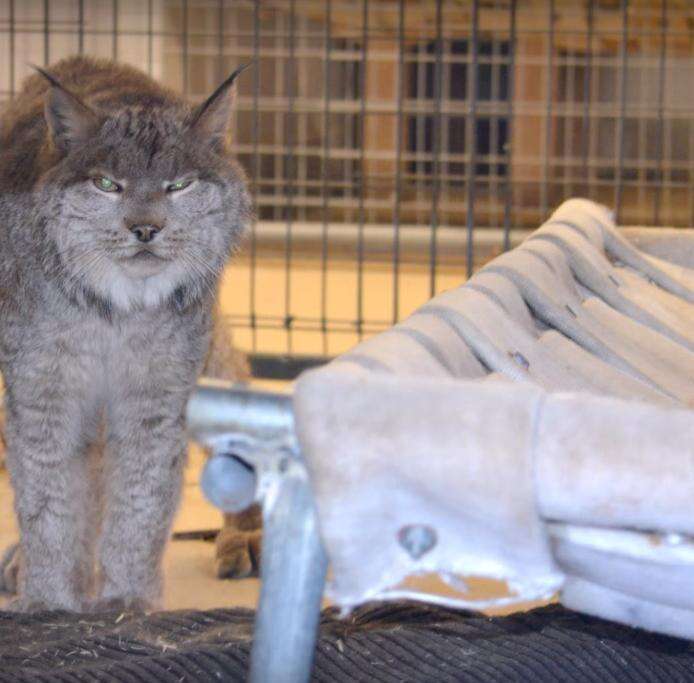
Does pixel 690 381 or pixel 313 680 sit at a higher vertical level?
pixel 690 381

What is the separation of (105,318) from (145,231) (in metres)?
0.15

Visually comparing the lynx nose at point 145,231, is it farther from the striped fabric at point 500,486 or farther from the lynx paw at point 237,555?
the striped fabric at point 500,486

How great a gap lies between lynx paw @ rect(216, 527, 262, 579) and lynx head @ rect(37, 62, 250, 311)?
0.51 metres

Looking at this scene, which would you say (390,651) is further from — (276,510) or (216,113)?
(216,113)

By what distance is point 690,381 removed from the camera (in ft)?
5.38

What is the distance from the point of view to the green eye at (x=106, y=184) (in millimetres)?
1861

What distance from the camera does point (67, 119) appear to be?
1.87m

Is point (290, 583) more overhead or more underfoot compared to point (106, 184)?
more underfoot

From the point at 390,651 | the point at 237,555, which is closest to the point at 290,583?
the point at 390,651

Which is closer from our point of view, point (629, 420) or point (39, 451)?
point (629, 420)

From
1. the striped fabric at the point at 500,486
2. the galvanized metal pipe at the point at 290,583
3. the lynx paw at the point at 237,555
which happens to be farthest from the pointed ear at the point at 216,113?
the galvanized metal pipe at the point at 290,583

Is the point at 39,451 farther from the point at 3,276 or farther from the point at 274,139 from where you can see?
the point at 274,139

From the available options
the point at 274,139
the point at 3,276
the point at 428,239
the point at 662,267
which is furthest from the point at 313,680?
the point at 274,139

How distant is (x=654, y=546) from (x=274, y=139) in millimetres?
4991
